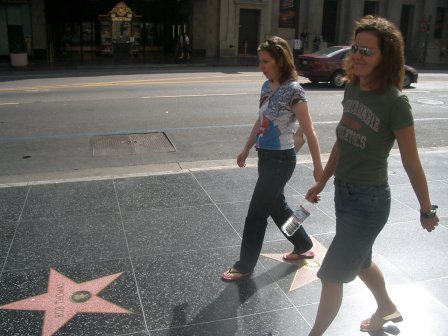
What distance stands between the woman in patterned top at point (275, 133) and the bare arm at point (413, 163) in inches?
38.8

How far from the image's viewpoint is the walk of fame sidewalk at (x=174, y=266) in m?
3.43

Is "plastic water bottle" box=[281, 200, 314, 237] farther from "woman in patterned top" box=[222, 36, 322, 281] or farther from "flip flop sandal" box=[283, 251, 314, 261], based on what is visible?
"flip flop sandal" box=[283, 251, 314, 261]

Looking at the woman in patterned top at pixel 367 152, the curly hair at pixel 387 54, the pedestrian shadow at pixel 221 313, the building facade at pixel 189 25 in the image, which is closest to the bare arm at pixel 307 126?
the woman in patterned top at pixel 367 152

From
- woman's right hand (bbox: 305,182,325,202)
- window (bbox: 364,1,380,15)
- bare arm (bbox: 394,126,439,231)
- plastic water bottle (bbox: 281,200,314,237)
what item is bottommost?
plastic water bottle (bbox: 281,200,314,237)

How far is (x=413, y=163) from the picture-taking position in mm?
2656

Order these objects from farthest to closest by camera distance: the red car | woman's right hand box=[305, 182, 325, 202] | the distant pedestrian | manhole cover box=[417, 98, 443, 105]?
1. the distant pedestrian
2. the red car
3. manhole cover box=[417, 98, 443, 105]
4. woman's right hand box=[305, 182, 325, 202]

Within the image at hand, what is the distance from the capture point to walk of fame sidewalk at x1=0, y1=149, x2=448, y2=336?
3434 mm

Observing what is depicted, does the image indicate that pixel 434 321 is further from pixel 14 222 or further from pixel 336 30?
pixel 336 30

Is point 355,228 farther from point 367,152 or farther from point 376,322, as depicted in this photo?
point 376,322

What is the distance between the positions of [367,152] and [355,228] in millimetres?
441

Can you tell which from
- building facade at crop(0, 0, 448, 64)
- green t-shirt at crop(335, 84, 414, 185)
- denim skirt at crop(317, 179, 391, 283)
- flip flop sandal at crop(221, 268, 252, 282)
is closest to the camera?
green t-shirt at crop(335, 84, 414, 185)

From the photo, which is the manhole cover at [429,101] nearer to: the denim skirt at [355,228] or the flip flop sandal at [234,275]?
the flip flop sandal at [234,275]

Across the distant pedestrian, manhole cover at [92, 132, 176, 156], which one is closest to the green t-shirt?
manhole cover at [92, 132, 176, 156]

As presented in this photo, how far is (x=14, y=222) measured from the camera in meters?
5.17
